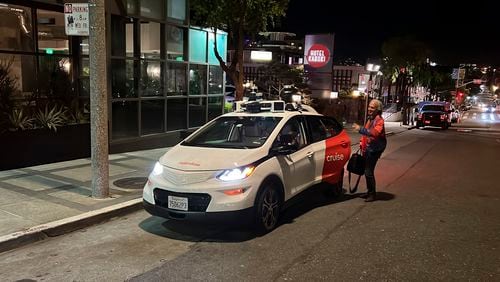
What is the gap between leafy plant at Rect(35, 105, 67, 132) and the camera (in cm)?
974

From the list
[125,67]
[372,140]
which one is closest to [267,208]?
[372,140]

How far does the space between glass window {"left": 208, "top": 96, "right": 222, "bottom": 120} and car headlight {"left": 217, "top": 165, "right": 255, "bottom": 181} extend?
10527 mm

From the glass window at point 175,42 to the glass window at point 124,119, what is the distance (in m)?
2.31

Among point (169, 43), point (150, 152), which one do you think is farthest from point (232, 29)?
point (150, 152)

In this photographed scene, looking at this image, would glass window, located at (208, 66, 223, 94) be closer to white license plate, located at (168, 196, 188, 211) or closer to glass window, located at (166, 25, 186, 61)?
glass window, located at (166, 25, 186, 61)

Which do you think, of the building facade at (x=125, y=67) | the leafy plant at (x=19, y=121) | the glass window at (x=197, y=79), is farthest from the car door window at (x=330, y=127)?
the glass window at (x=197, y=79)

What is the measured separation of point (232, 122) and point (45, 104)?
5.75 m

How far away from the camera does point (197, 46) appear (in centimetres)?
1498

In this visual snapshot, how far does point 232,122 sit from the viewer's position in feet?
23.1

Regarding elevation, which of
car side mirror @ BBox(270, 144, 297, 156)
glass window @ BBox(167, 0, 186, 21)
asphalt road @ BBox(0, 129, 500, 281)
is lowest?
asphalt road @ BBox(0, 129, 500, 281)

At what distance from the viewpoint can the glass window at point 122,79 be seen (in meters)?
11.8

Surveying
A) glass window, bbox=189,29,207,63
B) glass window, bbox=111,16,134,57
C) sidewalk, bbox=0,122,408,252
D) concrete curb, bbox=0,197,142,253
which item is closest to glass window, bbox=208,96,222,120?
glass window, bbox=189,29,207,63

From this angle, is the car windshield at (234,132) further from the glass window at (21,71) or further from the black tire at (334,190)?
the glass window at (21,71)

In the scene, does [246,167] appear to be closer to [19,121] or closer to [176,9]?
[19,121]
